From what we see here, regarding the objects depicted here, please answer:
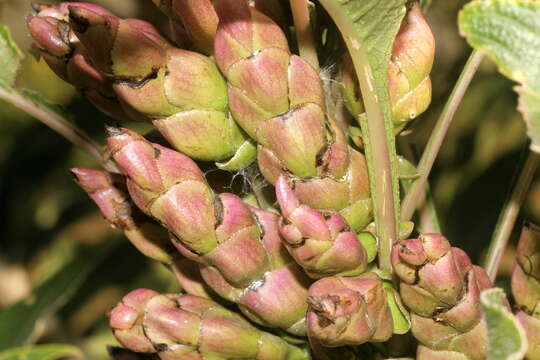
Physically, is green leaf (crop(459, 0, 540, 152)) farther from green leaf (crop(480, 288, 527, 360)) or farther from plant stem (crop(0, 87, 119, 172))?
plant stem (crop(0, 87, 119, 172))

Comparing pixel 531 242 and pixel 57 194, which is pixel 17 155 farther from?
pixel 531 242

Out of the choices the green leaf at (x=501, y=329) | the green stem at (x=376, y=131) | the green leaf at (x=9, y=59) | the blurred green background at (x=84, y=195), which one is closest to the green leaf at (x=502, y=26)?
the green stem at (x=376, y=131)

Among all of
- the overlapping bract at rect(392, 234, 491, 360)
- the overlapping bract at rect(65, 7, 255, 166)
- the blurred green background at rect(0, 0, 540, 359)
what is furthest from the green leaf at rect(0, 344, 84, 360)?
the blurred green background at rect(0, 0, 540, 359)

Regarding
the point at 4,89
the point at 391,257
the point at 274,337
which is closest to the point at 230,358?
the point at 274,337

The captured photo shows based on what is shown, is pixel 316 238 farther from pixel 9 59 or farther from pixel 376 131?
pixel 9 59

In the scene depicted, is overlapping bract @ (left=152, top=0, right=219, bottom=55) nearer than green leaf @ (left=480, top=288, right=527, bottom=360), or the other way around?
green leaf @ (left=480, top=288, right=527, bottom=360)
